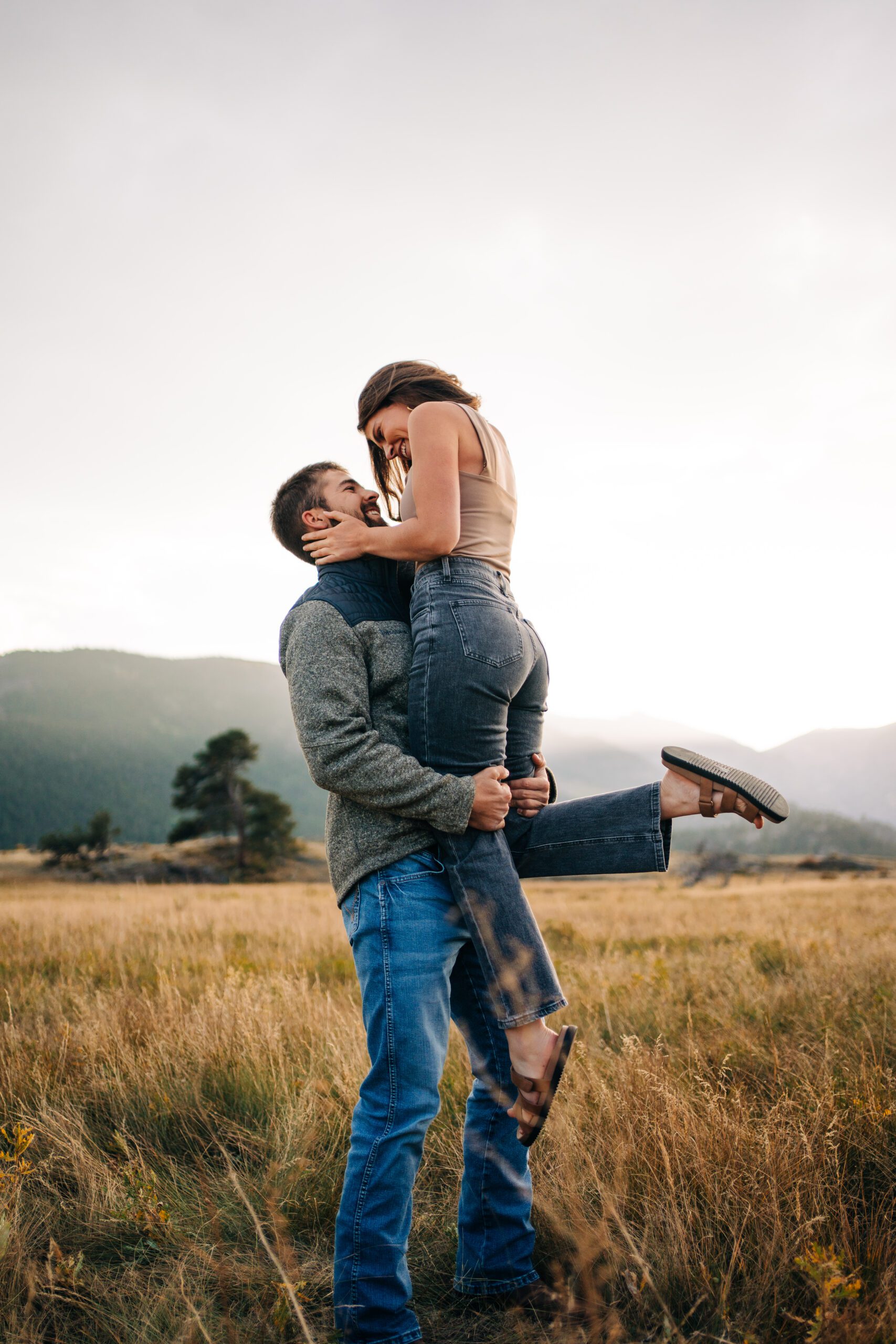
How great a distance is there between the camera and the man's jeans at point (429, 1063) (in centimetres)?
166

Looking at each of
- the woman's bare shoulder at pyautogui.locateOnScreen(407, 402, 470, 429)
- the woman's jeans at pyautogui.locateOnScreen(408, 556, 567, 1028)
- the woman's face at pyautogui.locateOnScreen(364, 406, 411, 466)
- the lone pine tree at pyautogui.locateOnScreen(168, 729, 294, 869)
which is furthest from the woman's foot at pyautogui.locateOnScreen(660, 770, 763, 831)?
the lone pine tree at pyautogui.locateOnScreen(168, 729, 294, 869)

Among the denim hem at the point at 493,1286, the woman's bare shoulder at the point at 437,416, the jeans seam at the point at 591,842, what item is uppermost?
the woman's bare shoulder at the point at 437,416

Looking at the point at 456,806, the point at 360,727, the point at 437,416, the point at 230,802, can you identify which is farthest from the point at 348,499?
the point at 230,802

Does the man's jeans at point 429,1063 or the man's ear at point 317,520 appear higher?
the man's ear at point 317,520

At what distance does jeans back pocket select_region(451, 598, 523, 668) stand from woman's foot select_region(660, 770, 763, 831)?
1.76ft

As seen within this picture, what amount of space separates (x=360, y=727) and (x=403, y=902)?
461 mm

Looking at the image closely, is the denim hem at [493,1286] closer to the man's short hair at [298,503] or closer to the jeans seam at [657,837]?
the jeans seam at [657,837]

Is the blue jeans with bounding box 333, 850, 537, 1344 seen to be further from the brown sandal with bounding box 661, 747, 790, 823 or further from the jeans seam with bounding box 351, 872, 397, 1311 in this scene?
the brown sandal with bounding box 661, 747, 790, 823

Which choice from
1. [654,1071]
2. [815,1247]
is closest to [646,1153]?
[654,1071]

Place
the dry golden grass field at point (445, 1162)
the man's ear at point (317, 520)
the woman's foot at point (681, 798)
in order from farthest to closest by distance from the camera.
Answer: the man's ear at point (317, 520) → the woman's foot at point (681, 798) → the dry golden grass field at point (445, 1162)

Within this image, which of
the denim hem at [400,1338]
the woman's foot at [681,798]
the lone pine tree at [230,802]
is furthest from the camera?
the lone pine tree at [230,802]

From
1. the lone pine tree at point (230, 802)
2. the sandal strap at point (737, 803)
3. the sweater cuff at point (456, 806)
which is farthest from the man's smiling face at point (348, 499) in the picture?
the lone pine tree at point (230, 802)

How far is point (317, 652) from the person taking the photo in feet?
6.24

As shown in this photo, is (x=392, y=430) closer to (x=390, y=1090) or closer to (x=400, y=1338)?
(x=390, y=1090)
